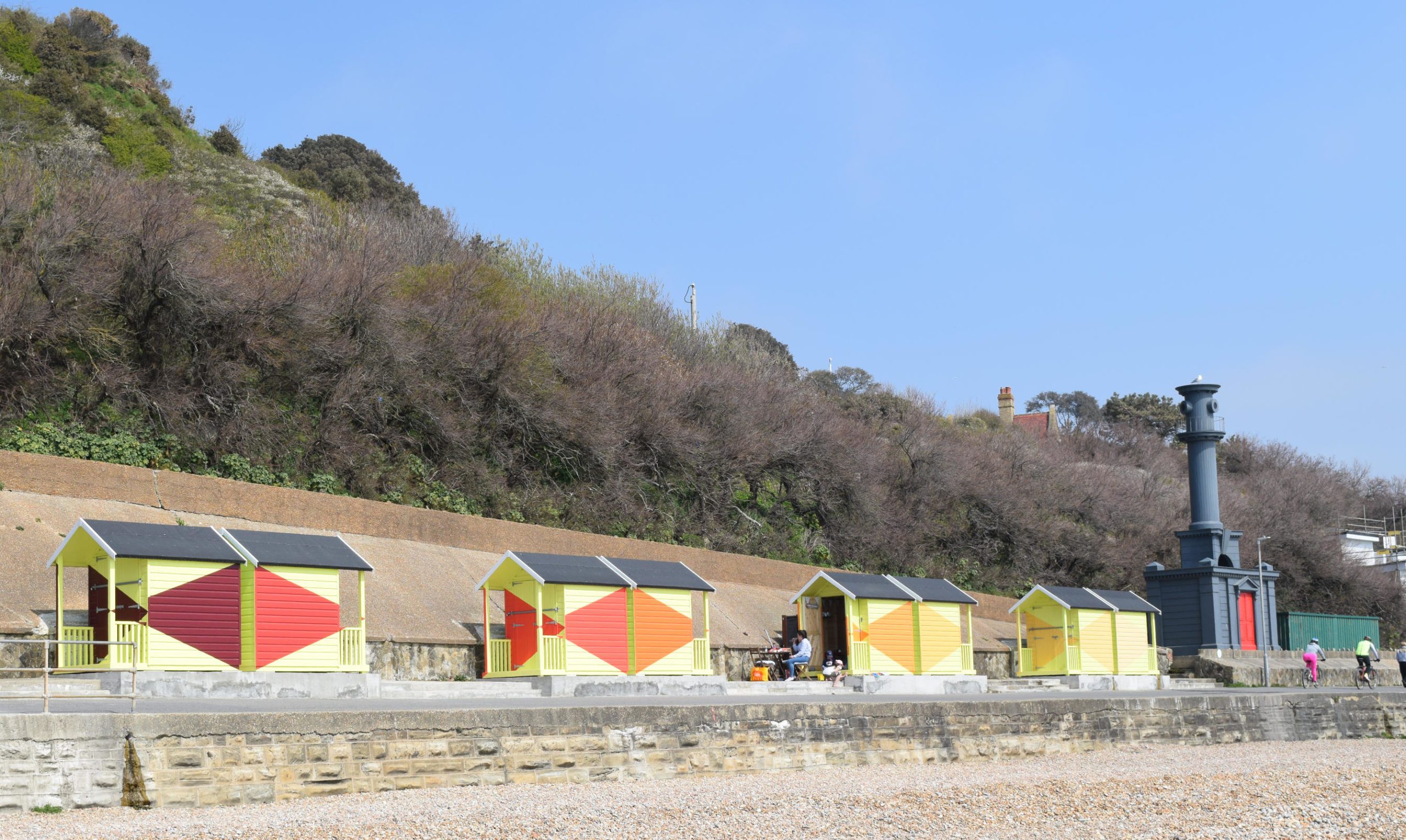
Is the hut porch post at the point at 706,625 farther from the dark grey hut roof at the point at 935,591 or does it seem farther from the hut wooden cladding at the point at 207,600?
the hut wooden cladding at the point at 207,600

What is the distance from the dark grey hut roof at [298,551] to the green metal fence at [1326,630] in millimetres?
32553

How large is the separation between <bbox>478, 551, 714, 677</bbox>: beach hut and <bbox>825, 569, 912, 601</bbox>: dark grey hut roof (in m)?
3.96

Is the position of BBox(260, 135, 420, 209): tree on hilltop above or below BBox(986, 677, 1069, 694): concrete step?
above

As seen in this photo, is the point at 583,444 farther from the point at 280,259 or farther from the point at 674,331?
the point at 674,331

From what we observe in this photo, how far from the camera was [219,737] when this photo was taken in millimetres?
11492

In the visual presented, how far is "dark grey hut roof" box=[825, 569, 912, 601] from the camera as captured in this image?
1022 inches

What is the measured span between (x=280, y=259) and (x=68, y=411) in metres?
11.9

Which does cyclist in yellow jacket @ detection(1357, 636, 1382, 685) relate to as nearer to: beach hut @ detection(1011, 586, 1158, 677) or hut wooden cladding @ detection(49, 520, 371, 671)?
beach hut @ detection(1011, 586, 1158, 677)

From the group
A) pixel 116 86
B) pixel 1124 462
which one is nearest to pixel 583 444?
pixel 116 86

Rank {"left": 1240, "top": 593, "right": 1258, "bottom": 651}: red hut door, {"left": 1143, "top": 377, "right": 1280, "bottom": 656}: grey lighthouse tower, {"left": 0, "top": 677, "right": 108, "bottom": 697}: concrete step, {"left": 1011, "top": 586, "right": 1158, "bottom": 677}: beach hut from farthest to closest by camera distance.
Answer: {"left": 1240, "top": 593, "right": 1258, "bottom": 651}: red hut door < {"left": 1143, "top": 377, "right": 1280, "bottom": 656}: grey lighthouse tower < {"left": 1011, "top": 586, "right": 1158, "bottom": 677}: beach hut < {"left": 0, "top": 677, "right": 108, "bottom": 697}: concrete step

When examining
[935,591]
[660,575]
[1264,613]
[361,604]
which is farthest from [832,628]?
[1264,613]

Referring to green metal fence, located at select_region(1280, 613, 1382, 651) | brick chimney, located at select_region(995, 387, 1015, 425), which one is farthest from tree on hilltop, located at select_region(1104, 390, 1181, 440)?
green metal fence, located at select_region(1280, 613, 1382, 651)

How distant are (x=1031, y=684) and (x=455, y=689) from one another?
53.0ft

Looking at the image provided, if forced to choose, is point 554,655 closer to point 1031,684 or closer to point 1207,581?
point 1031,684
